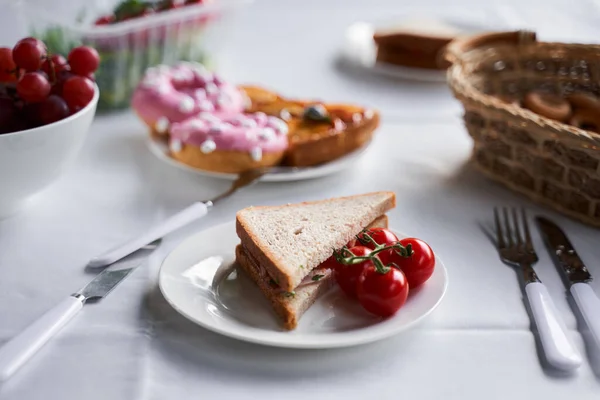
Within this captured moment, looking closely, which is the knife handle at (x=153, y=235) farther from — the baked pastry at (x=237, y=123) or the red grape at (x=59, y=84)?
the red grape at (x=59, y=84)

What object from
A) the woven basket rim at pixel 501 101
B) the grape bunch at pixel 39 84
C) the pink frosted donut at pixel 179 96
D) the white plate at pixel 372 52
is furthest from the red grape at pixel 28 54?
the white plate at pixel 372 52

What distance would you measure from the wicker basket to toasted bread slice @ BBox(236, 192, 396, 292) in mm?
312

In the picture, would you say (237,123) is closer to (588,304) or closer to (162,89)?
(162,89)

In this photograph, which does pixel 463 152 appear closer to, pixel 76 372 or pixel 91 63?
pixel 91 63

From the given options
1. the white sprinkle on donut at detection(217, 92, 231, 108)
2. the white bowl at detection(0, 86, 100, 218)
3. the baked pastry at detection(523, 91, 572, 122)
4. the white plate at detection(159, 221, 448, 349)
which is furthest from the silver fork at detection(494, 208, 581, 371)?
the white bowl at detection(0, 86, 100, 218)

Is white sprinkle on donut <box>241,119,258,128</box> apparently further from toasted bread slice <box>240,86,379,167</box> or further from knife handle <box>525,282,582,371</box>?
knife handle <box>525,282,582,371</box>

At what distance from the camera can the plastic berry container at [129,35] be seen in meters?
1.69

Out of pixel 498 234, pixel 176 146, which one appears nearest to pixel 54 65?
pixel 176 146

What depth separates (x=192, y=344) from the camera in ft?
3.10

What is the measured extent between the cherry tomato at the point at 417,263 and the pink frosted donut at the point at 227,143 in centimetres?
50

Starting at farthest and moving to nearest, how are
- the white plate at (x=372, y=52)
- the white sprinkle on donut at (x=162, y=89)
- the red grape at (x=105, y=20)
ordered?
the white plate at (x=372, y=52) → the red grape at (x=105, y=20) → the white sprinkle on donut at (x=162, y=89)

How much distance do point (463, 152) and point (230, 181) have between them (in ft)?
1.87

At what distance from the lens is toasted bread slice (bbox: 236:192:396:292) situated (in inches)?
38.9

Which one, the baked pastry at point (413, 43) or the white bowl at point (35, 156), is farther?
the baked pastry at point (413, 43)
